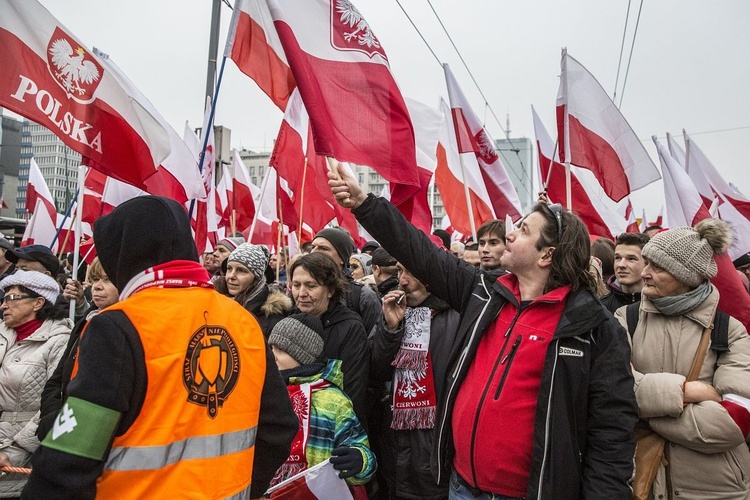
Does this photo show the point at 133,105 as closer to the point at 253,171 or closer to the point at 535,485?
the point at 535,485

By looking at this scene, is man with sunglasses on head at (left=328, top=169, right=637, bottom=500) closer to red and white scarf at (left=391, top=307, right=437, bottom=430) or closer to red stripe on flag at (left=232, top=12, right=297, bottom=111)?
red and white scarf at (left=391, top=307, right=437, bottom=430)

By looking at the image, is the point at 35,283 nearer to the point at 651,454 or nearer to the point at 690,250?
the point at 651,454

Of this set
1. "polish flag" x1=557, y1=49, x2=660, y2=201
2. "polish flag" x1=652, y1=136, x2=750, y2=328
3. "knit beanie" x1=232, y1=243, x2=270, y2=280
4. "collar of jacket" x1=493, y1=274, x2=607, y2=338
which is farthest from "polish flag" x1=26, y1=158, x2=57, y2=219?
"polish flag" x1=652, y1=136, x2=750, y2=328

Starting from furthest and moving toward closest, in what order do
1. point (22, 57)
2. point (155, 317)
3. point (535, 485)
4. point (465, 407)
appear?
point (22, 57) → point (465, 407) → point (535, 485) → point (155, 317)

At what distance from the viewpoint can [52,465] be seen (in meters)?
1.52

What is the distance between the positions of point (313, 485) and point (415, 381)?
93cm

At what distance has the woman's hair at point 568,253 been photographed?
8.38ft

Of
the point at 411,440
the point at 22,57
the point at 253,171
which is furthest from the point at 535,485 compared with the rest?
the point at 253,171

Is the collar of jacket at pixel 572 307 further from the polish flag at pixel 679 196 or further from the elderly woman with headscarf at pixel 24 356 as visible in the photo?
the polish flag at pixel 679 196

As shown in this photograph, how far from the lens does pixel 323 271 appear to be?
12.4ft

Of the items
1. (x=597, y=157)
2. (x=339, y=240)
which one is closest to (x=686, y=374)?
(x=339, y=240)

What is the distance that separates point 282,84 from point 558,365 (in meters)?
3.52

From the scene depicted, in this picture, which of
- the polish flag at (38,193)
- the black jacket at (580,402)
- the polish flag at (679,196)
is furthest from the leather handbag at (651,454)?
the polish flag at (38,193)

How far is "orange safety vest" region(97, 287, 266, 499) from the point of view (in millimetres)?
1643
